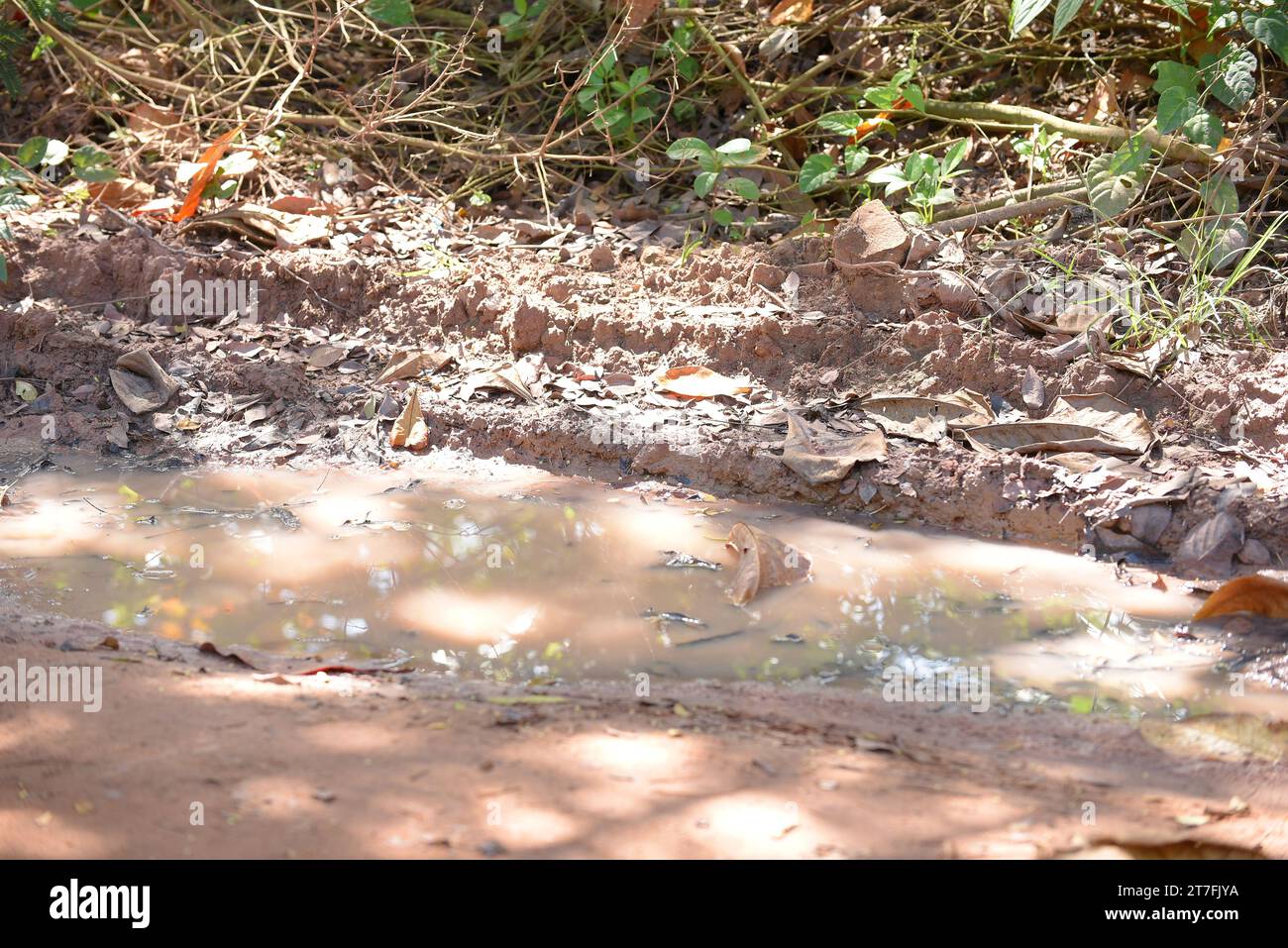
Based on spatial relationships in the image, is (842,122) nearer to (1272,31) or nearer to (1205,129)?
(1205,129)

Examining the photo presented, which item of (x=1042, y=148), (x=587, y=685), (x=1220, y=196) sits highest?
(x=1042, y=148)

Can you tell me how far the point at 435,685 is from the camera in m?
2.15

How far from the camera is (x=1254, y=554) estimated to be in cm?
272

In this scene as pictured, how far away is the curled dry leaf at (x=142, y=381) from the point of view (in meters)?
3.56

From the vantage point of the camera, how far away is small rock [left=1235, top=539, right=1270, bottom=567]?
8.90ft

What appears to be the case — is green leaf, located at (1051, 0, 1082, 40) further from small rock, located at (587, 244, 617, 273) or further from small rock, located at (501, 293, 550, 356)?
small rock, located at (501, 293, 550, 356)

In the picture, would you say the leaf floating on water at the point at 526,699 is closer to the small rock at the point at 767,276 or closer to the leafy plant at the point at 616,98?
the small rock at the point at 767,276

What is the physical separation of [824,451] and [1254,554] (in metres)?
1.15

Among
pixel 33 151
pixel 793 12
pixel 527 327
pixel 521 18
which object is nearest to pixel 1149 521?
pixel 527 327

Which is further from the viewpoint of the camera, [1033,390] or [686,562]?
[1033,390]

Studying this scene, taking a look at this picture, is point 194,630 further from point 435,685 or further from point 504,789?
point 504,789

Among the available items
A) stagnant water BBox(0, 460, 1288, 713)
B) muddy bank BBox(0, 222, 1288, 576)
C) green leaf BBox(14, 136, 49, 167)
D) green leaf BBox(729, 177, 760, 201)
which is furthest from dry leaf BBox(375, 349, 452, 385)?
green leaf BBox(14, 136, 49, 167)

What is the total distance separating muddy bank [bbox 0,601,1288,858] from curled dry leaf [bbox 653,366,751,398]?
1530 mm

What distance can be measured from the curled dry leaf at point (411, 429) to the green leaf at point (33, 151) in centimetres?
239
